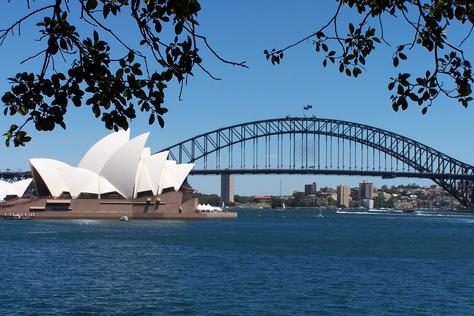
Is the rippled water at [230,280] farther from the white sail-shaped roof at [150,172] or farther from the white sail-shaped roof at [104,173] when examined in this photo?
the white sail-shaped roof at [150,172]

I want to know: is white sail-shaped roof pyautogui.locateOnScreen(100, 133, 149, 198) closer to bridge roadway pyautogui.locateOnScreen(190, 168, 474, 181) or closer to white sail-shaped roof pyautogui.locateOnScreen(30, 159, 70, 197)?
white sail-shaped roof pyautogui.locateOnScreen(30, 159, 70, 197)

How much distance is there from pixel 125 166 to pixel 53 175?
980cm

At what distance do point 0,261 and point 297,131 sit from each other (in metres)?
98.6

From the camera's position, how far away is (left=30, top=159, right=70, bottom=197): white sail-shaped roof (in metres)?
82.8

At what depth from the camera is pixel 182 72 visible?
423 centimetres

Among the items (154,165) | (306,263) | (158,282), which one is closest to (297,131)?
(154,165)

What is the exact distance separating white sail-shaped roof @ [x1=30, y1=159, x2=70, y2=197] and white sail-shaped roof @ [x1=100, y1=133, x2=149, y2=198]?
5323 millimetres

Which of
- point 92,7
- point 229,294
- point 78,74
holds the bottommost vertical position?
point 229,294

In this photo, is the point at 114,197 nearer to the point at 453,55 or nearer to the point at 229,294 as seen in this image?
the point at 229,294

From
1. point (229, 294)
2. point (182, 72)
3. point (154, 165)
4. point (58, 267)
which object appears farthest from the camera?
point (154, 165)

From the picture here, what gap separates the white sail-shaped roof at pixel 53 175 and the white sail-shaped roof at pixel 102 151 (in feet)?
9.45

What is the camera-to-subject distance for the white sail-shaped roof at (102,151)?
80250 millimetres

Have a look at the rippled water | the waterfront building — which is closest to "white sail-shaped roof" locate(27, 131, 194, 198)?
the waterfront building

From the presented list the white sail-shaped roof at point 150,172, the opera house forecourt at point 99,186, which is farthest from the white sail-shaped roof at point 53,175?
the white sail-shaped roof at point 150,172
